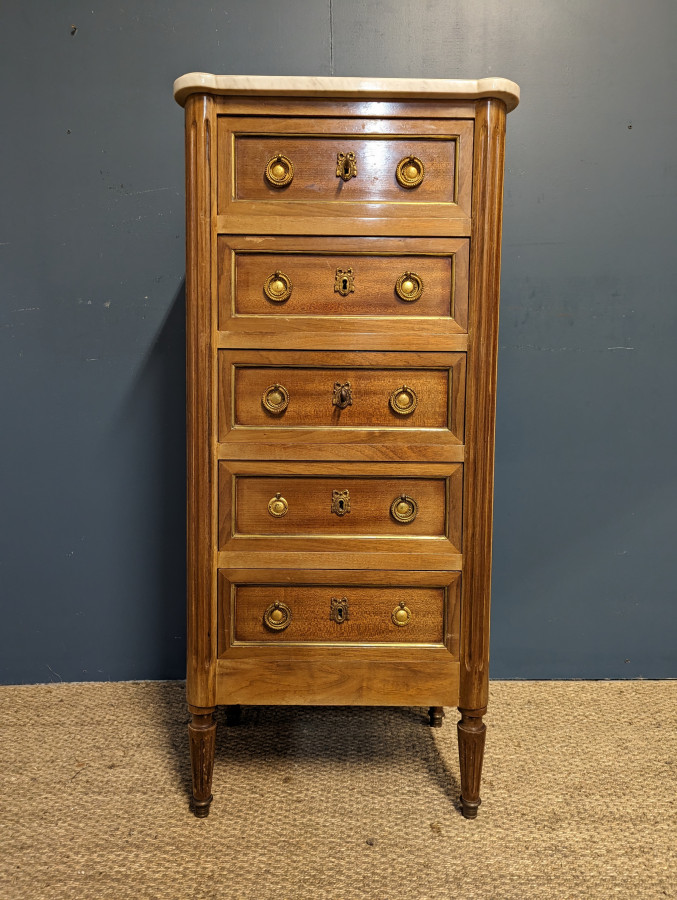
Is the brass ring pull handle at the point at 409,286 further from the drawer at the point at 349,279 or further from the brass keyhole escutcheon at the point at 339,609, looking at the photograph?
the brass keyhole escutcheon at the point at 339,609

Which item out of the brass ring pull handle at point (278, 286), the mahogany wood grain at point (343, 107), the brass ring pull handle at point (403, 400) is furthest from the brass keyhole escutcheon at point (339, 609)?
the mahogany wood grain at point (343, 107)

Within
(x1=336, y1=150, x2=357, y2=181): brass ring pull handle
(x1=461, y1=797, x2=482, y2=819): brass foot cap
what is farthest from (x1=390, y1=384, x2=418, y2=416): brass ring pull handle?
(x1=461, y1=797, x2=482, y2=819): brass foot cap

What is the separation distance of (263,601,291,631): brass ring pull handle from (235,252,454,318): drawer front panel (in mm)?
602

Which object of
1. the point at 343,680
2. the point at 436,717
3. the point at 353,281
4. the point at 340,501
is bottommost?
the point at 436,717

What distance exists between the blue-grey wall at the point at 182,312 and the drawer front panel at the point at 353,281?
2.23ft

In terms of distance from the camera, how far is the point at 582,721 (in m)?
1.79

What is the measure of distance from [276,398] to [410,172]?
52cm

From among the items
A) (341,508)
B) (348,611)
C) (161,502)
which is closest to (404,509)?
(341,508)

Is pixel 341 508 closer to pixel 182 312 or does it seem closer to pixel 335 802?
pixel 335 802

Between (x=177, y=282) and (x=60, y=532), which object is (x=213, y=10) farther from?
(x=60, y=532)

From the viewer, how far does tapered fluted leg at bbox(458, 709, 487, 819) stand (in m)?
1.37

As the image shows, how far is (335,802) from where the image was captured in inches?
56.6

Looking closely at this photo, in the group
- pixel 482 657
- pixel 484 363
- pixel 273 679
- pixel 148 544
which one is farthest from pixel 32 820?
pixel 484 363

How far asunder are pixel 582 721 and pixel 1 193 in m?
2.22
